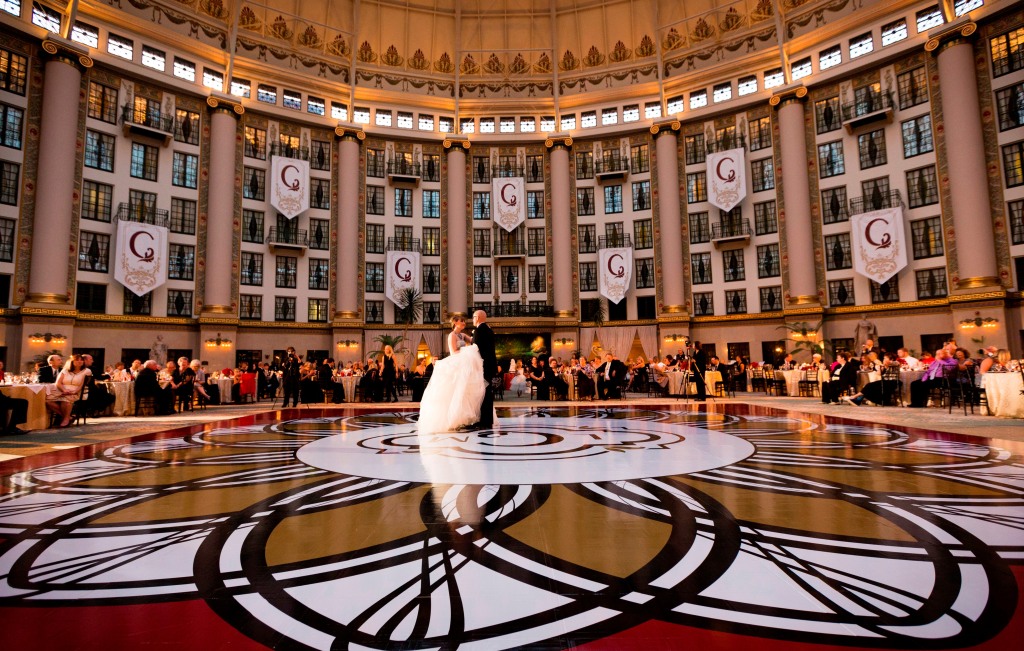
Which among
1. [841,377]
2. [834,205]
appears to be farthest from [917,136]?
[841,377]

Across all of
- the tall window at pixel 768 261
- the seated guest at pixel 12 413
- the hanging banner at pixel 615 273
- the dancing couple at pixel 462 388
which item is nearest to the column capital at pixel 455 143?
the hanging banner at pixel 615 273

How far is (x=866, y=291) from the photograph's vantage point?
70.9ft

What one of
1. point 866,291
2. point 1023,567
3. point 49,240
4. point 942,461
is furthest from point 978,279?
point 49,240

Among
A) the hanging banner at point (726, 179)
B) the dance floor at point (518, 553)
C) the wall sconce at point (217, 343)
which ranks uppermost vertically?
the hanging banner at point (726, 179)

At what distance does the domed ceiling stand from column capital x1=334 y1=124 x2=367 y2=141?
3.05 m

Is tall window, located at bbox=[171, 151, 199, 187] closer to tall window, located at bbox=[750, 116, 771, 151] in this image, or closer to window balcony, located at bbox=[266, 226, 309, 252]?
window balcony, located at bbox=[266, 226, 309, 252]

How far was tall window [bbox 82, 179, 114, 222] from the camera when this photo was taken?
2039cm

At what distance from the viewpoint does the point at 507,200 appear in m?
27.5

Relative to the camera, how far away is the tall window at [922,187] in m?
20.2

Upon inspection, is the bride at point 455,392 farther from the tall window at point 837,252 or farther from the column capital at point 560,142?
the column capital at point 560,142

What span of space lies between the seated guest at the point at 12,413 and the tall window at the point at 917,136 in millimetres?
30581

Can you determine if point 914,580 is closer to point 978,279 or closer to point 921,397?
point 921,397

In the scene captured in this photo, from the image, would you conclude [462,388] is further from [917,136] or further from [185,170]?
[917,136]

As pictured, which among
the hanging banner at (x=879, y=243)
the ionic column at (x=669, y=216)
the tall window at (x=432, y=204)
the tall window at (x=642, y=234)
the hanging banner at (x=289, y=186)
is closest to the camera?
the hanging banner at (x=879, y=243)
